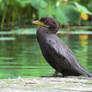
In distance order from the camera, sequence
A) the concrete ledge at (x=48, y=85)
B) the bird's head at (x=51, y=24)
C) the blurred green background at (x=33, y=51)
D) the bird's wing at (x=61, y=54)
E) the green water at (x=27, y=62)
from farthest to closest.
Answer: the blurred green background at (x=33, y=51), the green water at (x=27, y=62), the bird's head at (x=51, y=24), the bird's wing at (x=61, y=54), the concrete ledge at (x=48, y=85)

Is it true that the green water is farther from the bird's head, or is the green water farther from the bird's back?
the bird's head

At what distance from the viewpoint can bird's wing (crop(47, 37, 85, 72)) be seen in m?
4.32

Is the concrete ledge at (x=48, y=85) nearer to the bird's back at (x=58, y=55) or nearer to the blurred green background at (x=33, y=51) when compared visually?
the bird's back at (x=58, y=55)

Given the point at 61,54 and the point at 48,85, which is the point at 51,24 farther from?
the point at 48,85

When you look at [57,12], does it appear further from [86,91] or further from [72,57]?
[86,91]

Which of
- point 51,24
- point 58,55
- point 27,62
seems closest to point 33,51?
point 27,62

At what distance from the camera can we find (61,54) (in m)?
4.32

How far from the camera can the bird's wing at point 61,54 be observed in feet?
14.2

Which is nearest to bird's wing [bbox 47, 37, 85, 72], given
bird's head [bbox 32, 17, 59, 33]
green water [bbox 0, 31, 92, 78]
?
bird's head [bbox 32, 17, 59, 33]

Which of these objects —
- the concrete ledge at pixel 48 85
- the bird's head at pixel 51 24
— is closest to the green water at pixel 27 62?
the bird's head at pixel 51 24

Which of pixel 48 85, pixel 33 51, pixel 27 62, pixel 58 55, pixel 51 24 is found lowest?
pixel 33 51

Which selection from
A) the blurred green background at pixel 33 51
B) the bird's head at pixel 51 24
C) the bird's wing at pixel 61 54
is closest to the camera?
→ the bird's wing at pixel 61 54

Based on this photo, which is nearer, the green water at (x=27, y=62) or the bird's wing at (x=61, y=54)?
the bird's wing at (x=61, y=54)

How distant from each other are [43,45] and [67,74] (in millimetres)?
418
